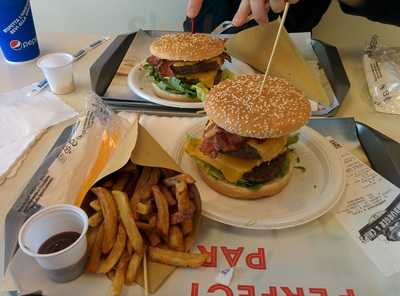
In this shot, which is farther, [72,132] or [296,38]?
[296,38]

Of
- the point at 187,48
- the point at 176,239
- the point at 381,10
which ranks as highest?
the point at 381,10

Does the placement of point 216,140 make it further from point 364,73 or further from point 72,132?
point 364,73

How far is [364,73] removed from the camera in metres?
1.95

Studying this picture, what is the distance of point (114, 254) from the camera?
974 millimetres

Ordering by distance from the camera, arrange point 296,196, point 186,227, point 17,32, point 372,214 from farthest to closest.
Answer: point 17,32 → point 296,196 → point 372,214 → point 186,227

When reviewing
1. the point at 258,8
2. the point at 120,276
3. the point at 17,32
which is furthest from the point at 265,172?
the point at 17,32

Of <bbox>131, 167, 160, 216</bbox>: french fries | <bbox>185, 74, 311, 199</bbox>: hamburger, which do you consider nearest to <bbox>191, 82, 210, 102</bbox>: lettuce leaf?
<bbox>185, 74, 311, 199</bbox>: hamburger

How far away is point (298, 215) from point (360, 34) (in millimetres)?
2370

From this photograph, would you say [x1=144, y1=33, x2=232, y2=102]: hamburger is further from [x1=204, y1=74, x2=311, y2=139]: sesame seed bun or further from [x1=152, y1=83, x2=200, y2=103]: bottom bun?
[x1=204, y1=74, x2=311, y2=139]: sesame seed bun

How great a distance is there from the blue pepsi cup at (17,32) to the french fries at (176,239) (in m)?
1.44

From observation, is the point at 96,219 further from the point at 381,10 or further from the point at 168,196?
the point at 381,10

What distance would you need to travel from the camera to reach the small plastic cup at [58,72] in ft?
5.65

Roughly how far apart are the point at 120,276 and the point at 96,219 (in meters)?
0.16

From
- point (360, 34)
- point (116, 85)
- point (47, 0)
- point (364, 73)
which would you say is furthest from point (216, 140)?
point (47, 0)
